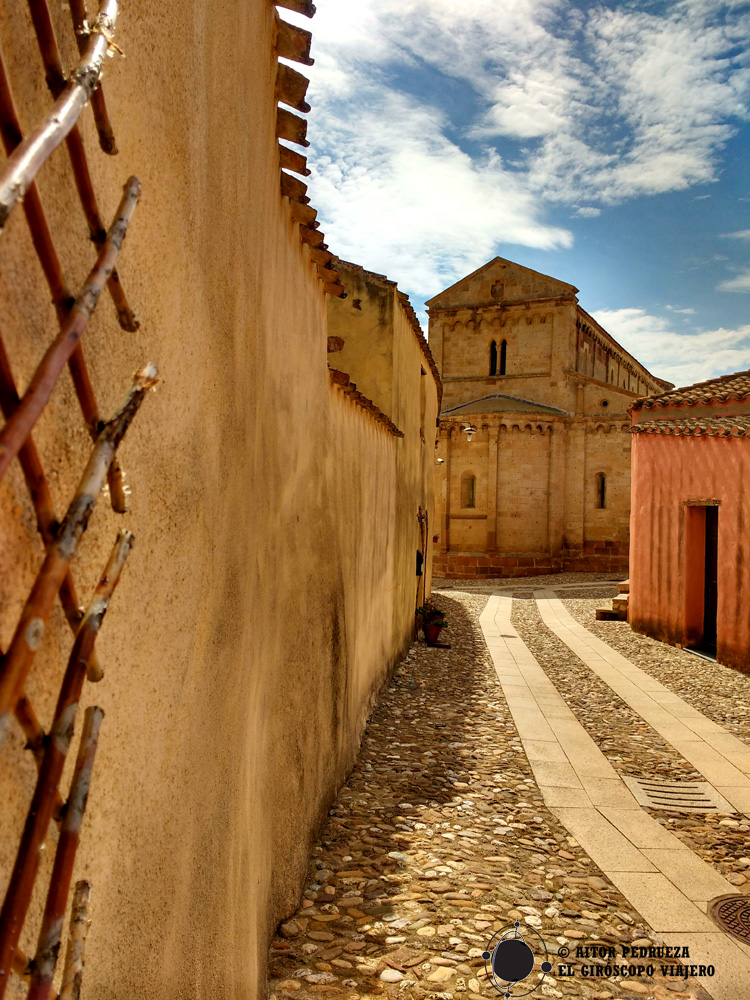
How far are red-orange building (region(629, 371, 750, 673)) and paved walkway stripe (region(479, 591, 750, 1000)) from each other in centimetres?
457

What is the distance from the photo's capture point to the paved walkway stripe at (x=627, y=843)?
149 inches

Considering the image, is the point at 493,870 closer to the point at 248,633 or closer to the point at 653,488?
the point at 248,633

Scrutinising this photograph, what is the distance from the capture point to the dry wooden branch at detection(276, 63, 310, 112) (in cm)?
346

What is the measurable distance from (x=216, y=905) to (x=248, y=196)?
2.79 meters

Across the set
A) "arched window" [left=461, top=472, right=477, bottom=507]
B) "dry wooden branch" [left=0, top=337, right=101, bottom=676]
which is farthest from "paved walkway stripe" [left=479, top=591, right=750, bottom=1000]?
"arched window" [left=461, top=472, right=477, bottom=507]

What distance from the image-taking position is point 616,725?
26.5ft

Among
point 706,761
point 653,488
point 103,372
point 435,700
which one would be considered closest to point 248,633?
point 103,372

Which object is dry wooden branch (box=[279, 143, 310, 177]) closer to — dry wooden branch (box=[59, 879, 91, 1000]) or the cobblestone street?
dry wooden branch (box=[59, 879, 91, 1000])

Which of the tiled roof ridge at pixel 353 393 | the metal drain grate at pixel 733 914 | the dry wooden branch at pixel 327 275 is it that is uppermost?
the dry wooden branch at pixel 327 275

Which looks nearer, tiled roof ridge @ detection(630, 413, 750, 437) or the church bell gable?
tiled roof ridge @ detection(630, 413, 750, 437)

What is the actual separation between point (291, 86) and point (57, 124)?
281 cm

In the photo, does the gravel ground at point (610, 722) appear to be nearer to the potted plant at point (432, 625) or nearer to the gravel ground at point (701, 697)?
the gravel ground at point (701, 697)

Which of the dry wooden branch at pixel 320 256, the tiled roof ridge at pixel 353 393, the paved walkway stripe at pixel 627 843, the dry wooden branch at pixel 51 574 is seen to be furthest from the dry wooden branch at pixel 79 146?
the paved walkway stripe at pixel 627 843

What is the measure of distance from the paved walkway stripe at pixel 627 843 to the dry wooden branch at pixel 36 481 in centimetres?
380
